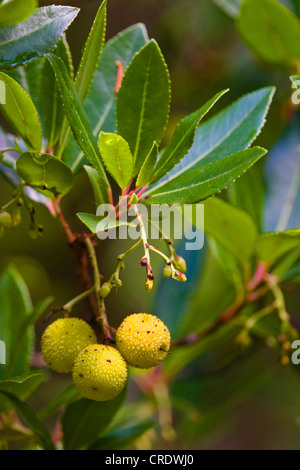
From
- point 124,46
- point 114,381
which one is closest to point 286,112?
point 124,46

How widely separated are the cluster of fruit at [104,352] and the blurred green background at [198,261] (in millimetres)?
843

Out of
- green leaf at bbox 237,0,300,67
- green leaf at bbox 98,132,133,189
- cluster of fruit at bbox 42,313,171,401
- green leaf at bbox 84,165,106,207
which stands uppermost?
green leaf at bbox 237,0,300,67

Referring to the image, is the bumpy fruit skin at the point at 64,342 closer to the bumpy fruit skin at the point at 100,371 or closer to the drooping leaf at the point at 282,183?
the bumpy fruit skin at the point at 100,371

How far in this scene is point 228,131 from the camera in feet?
3.65

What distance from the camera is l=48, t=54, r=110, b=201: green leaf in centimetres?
84

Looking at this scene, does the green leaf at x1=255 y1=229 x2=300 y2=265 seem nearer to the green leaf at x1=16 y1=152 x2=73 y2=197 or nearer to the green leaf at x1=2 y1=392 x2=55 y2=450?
the green leaf at x1=16 y1=152 x2=73 y2=197

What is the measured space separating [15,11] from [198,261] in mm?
1001

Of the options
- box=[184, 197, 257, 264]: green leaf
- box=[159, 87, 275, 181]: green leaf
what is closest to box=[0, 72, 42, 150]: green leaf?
box=[159, 87, 275, 181]: green leaf

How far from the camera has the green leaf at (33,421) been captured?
1.03m

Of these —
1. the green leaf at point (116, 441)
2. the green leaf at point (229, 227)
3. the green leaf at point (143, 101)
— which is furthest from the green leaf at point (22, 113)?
the green leaf at point (116, 441)

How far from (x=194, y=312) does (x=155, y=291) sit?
15cm

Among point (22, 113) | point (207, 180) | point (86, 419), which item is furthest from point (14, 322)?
point (207, 180)

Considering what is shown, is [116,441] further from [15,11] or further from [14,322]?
[15,11]

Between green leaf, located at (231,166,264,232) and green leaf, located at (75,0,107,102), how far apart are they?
1.64 ft
